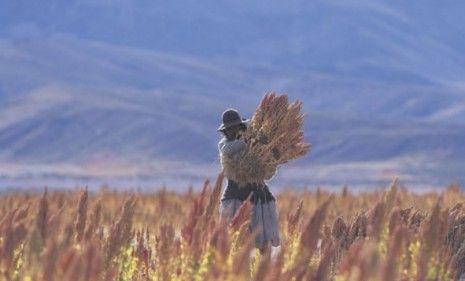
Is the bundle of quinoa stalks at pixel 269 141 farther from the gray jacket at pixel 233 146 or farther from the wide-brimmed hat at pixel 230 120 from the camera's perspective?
the wide-brimmed hat at pixel 230 120

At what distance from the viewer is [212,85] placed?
11562cm

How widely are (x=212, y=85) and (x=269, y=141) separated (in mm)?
109515

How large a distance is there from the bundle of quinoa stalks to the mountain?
57660 millimetres

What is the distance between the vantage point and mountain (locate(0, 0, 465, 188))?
82.7 meters

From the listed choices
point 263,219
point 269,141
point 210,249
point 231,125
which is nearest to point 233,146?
point 269,141

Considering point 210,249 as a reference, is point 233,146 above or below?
above

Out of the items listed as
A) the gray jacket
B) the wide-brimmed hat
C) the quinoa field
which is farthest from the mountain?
the quinoa field

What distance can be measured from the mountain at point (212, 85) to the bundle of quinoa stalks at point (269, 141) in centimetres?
5766

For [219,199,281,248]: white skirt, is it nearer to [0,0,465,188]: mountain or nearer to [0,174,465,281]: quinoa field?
[0,174,465,281]: quinoa field

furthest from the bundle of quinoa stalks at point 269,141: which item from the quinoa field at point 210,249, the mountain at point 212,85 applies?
the mountain at point 212,85

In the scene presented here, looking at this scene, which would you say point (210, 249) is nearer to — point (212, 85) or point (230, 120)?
point (230, 120)

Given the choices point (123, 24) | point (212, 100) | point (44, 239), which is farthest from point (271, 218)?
point (123, 24)

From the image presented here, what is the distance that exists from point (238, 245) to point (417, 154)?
8181 centimetres

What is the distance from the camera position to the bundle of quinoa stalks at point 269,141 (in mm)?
6191
